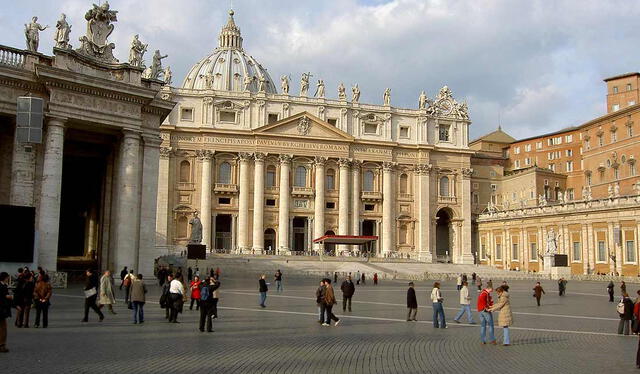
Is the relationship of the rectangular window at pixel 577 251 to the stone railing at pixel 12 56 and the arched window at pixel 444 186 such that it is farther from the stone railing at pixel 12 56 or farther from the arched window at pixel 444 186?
the stone railing at pixel 12 56

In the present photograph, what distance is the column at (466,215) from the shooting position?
72.4 m

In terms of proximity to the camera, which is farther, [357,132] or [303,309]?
[357,132]

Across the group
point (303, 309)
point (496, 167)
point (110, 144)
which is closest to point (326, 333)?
point (303, 309)

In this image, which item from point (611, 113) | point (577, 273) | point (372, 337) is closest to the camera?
point (372, 337)

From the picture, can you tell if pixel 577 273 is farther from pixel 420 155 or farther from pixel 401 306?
pixel 401 306

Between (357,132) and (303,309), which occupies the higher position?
(357,132)

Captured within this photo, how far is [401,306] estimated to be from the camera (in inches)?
891

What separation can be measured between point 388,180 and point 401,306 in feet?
159

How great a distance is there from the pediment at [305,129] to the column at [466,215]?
14.8m

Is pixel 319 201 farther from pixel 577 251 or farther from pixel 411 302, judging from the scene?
pixel 411 302

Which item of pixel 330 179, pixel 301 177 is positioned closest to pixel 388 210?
pixel 330 179

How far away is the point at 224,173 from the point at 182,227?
6941 mm

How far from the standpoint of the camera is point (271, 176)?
6788cm

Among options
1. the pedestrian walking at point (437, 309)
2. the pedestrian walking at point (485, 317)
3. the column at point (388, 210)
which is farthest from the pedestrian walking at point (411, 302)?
the column at point (388, 210)
